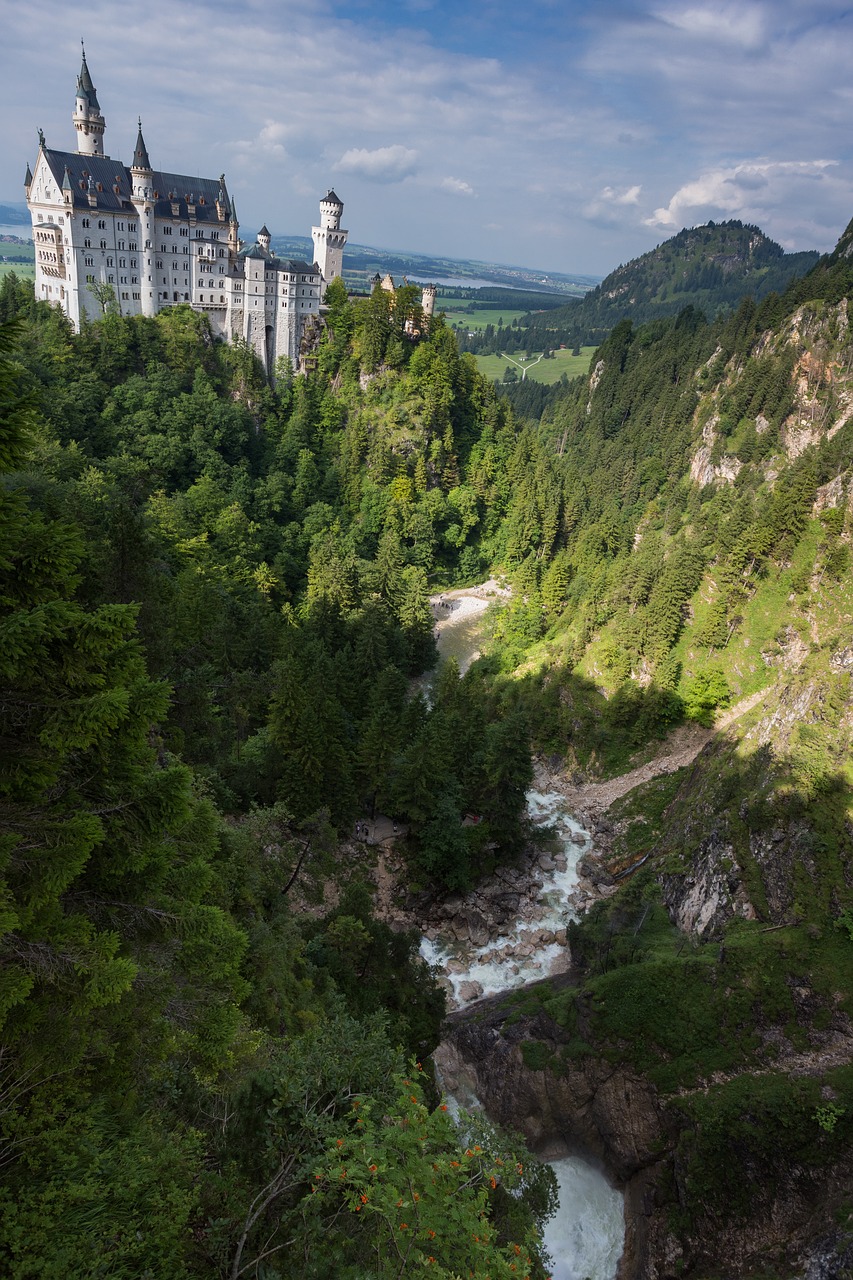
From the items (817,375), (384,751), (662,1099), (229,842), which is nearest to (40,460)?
(384,751)

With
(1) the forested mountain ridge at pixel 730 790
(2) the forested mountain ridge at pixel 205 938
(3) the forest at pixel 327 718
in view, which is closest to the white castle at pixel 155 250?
(3) the forest at pixel 327 718

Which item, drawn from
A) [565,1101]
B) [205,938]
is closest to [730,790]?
[565,1101]

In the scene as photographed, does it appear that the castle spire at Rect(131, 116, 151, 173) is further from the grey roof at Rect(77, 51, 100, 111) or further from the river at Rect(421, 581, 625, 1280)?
the river at Rect(421, 581, 625, 1280)

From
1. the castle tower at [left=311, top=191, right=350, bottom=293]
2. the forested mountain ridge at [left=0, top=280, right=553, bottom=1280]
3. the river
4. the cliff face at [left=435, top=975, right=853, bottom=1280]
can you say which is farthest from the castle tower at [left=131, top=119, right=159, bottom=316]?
the cliff face at [left=435, top=975, right=853, bottom=1280]

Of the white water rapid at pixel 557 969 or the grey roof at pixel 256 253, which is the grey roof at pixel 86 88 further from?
the white water rapid at pixel 557 969

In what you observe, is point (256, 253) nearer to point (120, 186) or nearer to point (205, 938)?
point (120, 186)

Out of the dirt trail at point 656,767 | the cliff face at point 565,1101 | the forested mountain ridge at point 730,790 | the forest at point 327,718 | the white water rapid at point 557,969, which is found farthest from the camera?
the dirt trail at point 656,767
